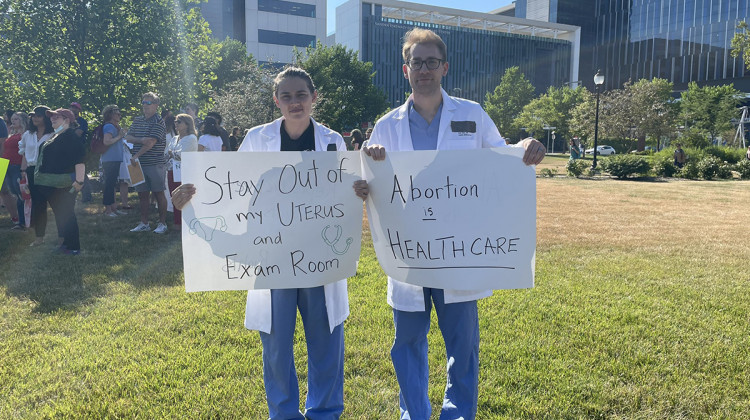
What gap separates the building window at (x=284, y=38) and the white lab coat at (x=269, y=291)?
192 ft

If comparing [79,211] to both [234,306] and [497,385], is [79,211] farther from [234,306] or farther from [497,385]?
[497,385]

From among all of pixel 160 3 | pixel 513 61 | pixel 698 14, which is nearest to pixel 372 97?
pixel 160 3

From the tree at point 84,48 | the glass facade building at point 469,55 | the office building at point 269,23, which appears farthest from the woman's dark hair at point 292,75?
the glass facade building at point 469,55

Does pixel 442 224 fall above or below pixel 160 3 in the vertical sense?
below

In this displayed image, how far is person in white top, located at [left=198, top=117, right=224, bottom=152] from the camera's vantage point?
7.49 meters

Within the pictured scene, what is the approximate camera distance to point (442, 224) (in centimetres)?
269

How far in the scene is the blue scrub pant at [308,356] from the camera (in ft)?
8.61

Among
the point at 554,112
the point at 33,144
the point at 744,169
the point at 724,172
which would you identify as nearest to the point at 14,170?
the point at 33,144

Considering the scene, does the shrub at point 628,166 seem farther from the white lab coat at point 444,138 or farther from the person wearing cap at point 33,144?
the white lab coat at point 444,138

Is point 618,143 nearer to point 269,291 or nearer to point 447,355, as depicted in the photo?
point 447,355

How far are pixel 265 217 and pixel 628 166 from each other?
72.5ft

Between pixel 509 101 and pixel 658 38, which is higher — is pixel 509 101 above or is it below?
below

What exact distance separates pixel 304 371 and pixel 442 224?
160 cm

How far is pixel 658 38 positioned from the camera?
250ft
